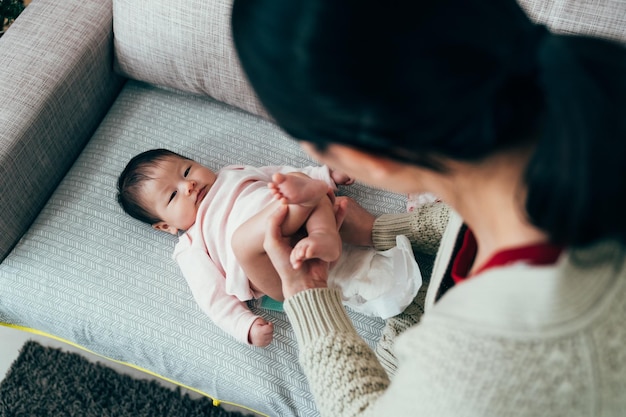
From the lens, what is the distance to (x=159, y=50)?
1.28 meters

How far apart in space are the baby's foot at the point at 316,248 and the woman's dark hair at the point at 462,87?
0.46 meters

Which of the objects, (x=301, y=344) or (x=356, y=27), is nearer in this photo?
(x=356, y=27)

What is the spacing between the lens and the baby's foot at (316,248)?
2.96 feet

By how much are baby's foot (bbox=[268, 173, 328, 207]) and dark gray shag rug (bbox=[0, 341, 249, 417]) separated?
710mm

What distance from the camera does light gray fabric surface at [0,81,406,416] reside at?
3.55ft

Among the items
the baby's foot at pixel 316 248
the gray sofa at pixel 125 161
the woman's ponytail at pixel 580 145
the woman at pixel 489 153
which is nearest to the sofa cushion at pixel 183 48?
the gray sofa at pixel 125 161

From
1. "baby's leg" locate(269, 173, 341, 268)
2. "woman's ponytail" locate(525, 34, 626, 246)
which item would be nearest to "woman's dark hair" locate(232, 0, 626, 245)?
"woman's ponytail" locate(525, 34, 626, 246)

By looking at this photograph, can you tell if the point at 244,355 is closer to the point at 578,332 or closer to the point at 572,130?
the point at 578,332

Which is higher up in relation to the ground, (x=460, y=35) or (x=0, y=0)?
(x=460, y=35)

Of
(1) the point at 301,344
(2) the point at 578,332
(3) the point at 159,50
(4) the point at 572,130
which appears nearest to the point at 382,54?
(4) the point at 572,130

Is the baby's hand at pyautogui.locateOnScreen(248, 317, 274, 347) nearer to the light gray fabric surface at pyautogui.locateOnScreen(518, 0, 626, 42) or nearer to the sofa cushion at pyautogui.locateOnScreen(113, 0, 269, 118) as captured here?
the sofa cushion at pyautogui.locateOnScreen(113, 0, 269, 118)

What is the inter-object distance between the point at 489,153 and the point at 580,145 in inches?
3.2

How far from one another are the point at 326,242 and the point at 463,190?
1.42 feet

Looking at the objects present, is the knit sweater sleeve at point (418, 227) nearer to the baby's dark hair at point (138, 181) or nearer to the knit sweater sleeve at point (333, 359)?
the knit sweater sleeve at point (333, 359)
